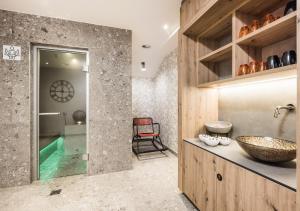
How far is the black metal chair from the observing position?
3.68m

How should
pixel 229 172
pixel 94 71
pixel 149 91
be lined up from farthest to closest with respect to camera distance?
1. pixel 149 91
2. pixel 94 71
3. pixel 229 172

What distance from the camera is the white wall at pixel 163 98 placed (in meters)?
3.57

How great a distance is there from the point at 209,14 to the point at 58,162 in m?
3.33

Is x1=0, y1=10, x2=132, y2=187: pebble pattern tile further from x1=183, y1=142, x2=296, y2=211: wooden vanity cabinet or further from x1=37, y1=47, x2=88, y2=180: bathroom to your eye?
x1=183, y1=142, x2=296, y2=211: wooden vanity cabinet

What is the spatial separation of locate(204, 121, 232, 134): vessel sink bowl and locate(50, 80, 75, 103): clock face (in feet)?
7.65

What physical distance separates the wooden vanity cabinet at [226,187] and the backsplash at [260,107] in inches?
22.6

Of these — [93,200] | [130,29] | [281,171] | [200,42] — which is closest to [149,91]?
[130,29]

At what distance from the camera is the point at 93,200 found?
1.89m

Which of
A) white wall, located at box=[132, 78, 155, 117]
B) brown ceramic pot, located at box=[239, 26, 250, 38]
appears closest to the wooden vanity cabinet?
brown ceramic pot, located at box=[239, 26, 250, 38]

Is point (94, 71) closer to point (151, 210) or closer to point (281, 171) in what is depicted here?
point (151, 210)

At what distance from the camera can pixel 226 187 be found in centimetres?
124

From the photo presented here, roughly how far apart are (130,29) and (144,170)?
2488 mm

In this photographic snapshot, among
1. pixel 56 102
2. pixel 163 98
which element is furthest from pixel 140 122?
pixel 56 102

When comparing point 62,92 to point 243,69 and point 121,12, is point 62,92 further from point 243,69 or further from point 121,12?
point 243,69
